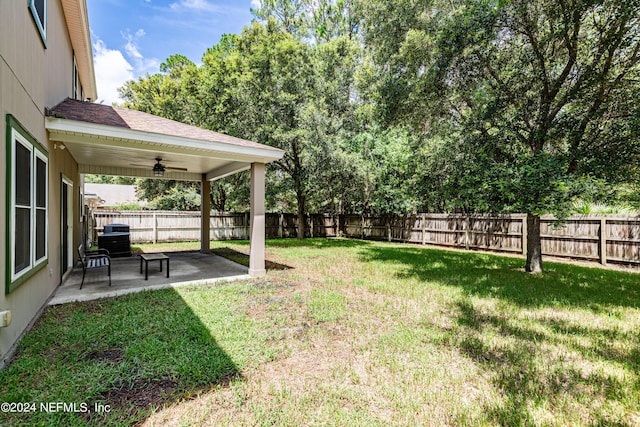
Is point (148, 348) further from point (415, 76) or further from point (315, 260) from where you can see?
point (415, 76)

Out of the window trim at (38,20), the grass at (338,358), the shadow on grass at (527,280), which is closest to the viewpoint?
the grass at (338,358)

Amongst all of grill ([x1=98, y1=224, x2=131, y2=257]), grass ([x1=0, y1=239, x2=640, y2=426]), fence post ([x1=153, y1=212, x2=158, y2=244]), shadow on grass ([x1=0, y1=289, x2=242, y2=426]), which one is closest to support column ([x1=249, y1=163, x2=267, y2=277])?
grass ([x1=0, y1=239, x2=640, y2=426])

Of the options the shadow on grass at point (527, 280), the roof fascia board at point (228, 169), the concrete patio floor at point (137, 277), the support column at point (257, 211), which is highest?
the roof fascia board at point (228, 169)

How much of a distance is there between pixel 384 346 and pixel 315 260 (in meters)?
6.45

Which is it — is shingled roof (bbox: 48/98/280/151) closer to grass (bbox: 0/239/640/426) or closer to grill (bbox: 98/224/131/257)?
grass (bbox: 0/239/640/426)

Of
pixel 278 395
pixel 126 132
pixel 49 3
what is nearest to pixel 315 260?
pixel 126 132

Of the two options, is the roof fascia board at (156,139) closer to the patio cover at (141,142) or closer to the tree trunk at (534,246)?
the patio cover at (141,142)

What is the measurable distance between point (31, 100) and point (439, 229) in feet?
47.7

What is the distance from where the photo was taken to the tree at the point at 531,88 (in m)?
6.33

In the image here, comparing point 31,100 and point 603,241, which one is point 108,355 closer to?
point 31,100

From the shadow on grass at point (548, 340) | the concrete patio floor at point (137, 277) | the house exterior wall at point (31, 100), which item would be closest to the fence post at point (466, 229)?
the shadow on grass at point (548, 340)

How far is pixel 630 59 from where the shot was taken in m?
6.68

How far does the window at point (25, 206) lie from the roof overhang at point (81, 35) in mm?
3988

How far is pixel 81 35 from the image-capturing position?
7.50m
